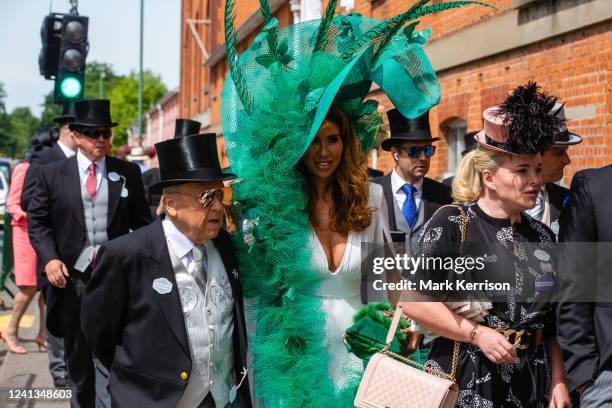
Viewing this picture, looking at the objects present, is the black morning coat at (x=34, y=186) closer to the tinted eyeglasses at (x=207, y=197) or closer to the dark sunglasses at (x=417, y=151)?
the dark sunglasses at (x=417, y=151)

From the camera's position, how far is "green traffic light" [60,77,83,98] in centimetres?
1234

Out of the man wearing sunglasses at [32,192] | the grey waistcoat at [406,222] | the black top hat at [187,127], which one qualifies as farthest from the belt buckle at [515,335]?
the black top hat at [187,127]

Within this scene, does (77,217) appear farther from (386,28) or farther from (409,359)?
(409,359)

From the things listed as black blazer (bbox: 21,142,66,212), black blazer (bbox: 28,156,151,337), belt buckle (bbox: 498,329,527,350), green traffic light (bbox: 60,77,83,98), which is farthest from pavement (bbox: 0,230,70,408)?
belt buckle (bbox: 498,329,527,350)

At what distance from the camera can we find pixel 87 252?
6.61m

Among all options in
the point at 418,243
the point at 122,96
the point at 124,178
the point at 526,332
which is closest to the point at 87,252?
the point at 124,178

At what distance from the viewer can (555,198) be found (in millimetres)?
5805

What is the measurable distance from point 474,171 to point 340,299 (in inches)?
34.4

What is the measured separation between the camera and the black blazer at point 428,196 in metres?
6.75

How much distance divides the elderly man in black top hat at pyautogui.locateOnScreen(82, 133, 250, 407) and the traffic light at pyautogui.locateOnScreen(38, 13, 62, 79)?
9020 mm

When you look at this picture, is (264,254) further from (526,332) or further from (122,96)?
(122,96)

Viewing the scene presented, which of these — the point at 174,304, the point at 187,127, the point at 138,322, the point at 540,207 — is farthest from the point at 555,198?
the point at 187,127

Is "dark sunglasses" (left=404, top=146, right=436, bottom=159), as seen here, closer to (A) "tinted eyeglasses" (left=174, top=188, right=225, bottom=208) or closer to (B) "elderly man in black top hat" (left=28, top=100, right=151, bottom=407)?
(B) "elderly man in black top hat" (left=28, top=100, right=151, bottom=407)

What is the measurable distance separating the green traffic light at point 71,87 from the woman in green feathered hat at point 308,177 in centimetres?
847
